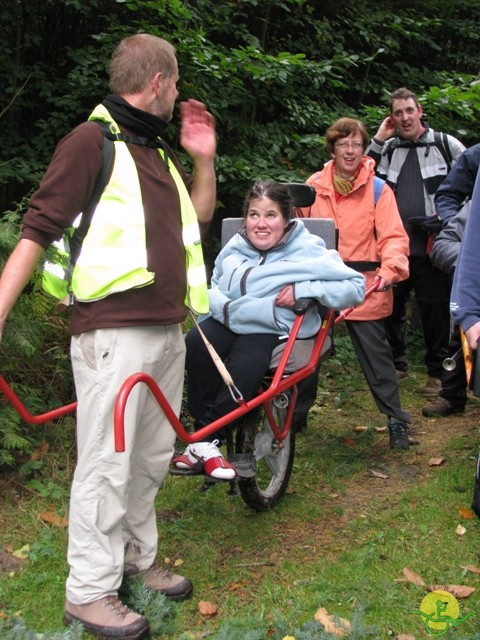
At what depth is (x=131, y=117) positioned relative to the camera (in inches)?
127

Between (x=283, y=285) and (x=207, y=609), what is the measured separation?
1.65m

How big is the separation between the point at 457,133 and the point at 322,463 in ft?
15.0

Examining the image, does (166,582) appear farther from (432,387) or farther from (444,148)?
(444,148)

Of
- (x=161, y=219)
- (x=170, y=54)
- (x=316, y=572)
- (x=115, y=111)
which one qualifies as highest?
(x=170, y=54)

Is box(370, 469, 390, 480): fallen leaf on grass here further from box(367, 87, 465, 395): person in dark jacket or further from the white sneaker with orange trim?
box(367, 87, 465, 395): person in dark jacket

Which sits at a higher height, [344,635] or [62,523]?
[344,635]

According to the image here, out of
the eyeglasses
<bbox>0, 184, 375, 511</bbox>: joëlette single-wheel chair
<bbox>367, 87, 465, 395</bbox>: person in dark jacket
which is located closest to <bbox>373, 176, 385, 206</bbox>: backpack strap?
the eyeglasses

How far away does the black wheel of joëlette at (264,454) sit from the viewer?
419 cm

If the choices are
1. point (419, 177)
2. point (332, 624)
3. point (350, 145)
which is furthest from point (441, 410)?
point (332, 624)

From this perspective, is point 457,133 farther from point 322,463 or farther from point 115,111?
point 115,111

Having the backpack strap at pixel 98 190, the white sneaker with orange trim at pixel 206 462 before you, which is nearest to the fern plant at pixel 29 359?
the white sneaker with orange trim at pixel 206 462

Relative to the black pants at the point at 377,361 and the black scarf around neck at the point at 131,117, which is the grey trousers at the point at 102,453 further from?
the black pants at the point at 377,361

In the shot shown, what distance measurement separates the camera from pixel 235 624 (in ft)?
11.1

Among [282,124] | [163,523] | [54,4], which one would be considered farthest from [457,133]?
[163,523]
